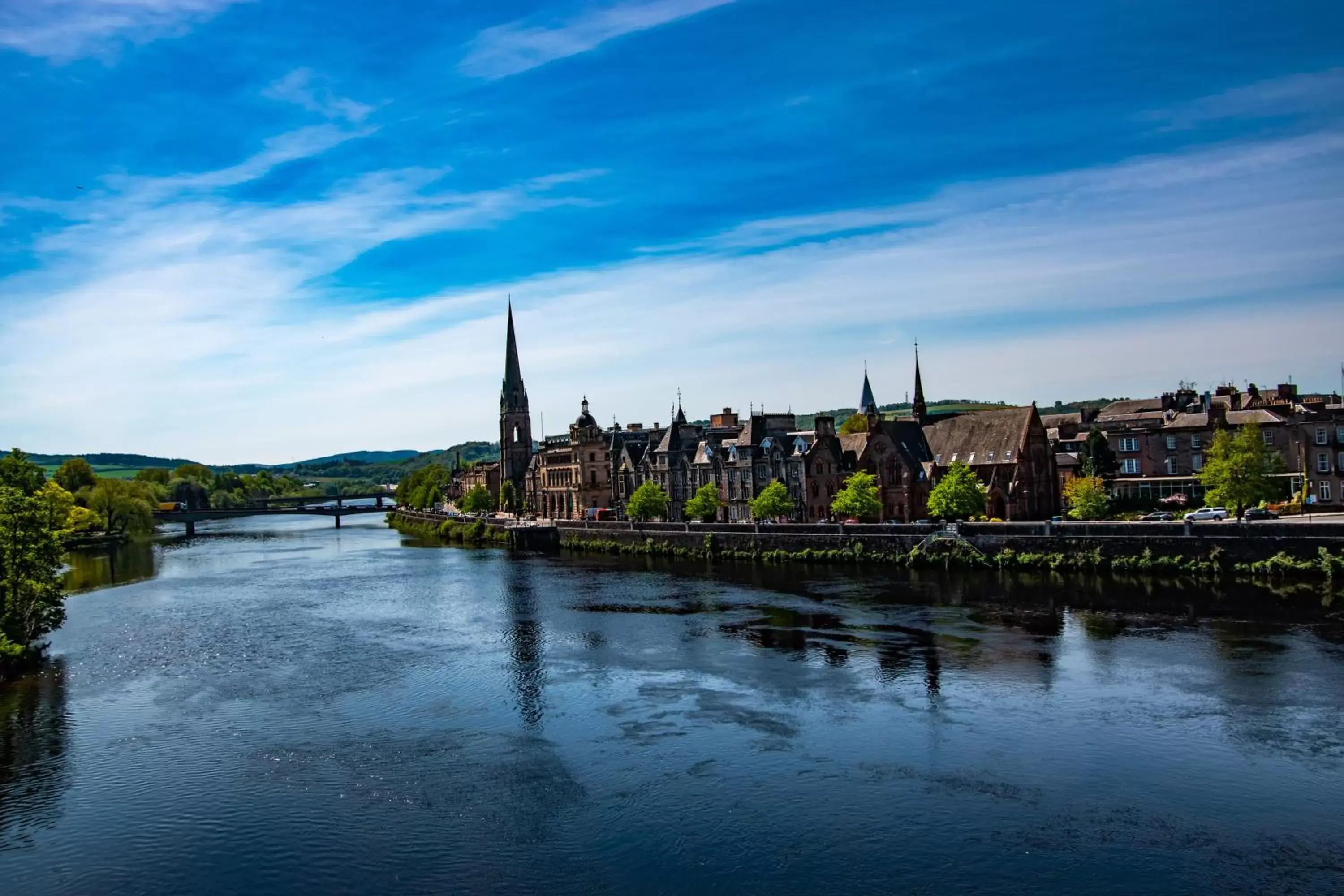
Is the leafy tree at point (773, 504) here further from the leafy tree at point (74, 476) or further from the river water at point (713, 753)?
Result: the leafy tree at point (74, 476)

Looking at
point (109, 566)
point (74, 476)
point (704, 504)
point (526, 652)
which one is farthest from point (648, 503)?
point (74, 476)

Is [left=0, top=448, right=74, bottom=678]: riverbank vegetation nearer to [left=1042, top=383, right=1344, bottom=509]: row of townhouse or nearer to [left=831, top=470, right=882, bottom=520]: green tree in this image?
[left=831, top=470, right=882, bottom=520]: green tree

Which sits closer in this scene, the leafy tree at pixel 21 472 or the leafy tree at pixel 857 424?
the leafy tree at pixel 21 472

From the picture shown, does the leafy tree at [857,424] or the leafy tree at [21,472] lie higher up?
the leafy tree at [857,424]

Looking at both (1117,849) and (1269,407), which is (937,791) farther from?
(1269,407)

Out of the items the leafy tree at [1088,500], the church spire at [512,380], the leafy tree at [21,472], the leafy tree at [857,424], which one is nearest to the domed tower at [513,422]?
the church spire at [512,380]

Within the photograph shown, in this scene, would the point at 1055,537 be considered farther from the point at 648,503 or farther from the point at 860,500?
the point at 648,503

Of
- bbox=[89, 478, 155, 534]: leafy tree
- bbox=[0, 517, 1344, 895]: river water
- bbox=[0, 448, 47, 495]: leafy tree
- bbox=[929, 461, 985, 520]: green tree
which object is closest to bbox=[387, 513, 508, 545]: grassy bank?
bbox=[89, 478, 155, 534]: leafy tree
